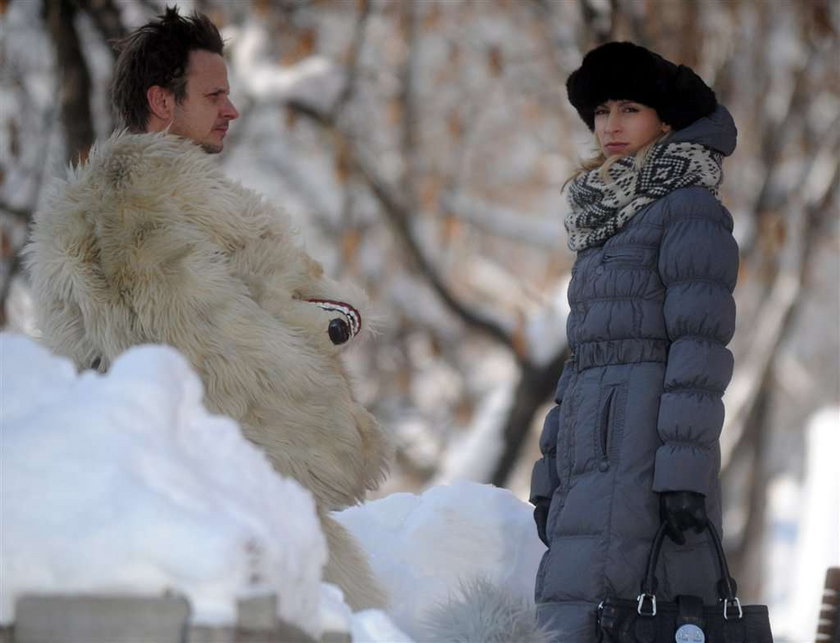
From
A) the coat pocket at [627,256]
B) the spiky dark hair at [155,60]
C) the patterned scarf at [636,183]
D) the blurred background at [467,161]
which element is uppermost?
the blurred background at [467,161]

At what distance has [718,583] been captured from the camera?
3.94 m

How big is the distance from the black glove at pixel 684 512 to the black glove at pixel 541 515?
0.52 meters

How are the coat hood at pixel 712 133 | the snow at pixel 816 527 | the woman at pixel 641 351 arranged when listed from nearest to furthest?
the woman at pixel 641 351 → the coat hood at pixel 712 133 → the snow at pixel 816 527

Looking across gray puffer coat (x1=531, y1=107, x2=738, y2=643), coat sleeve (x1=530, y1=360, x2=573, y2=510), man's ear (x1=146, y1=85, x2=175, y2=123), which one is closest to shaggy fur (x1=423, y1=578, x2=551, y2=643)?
gray puffer coat (x1=531, y1=107, x2=738, y2=643)

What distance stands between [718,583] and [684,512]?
243 millimetres

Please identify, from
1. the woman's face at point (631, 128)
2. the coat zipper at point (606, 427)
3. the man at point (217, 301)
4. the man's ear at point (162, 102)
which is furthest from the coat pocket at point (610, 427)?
the man's ear at point (162, 102)

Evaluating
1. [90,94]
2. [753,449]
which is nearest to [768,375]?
[753,449]

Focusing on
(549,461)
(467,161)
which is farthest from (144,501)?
(467,161)

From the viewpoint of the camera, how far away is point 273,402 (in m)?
3.61

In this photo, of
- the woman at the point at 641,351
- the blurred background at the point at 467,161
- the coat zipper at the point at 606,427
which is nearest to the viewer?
the woman at the point at 641,351

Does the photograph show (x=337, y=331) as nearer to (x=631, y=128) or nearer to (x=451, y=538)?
(x=451, y=538)

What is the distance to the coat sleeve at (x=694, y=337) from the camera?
383 cm

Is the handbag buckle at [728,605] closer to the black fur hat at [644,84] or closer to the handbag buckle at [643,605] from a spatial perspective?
the handbag buckle at [643,605]

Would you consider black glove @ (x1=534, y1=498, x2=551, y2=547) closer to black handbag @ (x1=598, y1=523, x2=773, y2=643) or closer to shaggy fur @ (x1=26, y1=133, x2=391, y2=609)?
black handbag @ (x1=598, y1=523, x2=773, y2=643)
